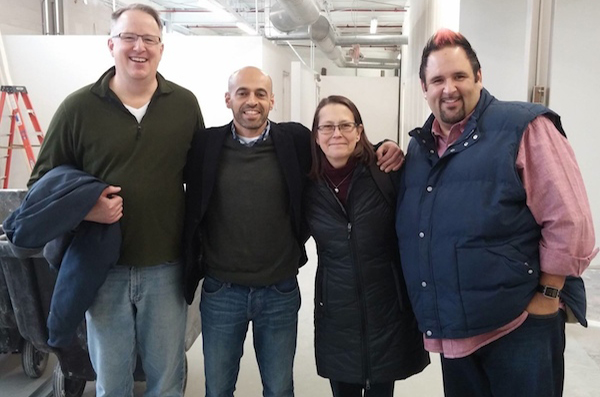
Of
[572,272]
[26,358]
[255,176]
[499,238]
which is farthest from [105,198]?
[26,358]

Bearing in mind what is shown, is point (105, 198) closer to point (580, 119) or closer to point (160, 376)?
point (160, 376)

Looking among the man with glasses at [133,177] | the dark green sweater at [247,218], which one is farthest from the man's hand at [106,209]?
the dark green sweater at [247,218]

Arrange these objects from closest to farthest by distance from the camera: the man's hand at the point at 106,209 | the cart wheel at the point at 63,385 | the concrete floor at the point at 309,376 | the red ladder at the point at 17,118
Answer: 1. the man's hand at the point at 106,209
2. the cart wheel at the point at 63,385
3. the concrete floor at the point at 309,376
4. the red ladder at the point at 17,118

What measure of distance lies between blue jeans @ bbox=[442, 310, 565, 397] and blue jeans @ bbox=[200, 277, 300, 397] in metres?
0.61

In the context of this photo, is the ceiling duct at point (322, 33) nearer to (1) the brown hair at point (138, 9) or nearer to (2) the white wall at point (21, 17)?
(2) the white wall at point (21, 17)

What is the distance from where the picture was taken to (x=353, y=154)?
1.62 metres

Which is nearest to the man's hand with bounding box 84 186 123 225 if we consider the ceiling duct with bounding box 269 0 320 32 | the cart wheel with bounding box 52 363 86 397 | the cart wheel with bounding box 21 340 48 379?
the cart wheel with bounding box 52 363 86 397

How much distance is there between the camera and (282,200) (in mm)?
1686

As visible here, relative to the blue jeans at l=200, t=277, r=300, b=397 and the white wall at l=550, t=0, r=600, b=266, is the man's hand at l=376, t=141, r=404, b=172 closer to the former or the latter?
the blue jeans at l=200, t=277, r=300, b=397

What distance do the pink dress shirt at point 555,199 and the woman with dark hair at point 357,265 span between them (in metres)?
0.42

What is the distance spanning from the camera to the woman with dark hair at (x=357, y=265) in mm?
1554

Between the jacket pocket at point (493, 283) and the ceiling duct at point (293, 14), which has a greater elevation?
the ceiling duct at point (293, 14)

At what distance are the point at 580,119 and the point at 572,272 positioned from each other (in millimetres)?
3141

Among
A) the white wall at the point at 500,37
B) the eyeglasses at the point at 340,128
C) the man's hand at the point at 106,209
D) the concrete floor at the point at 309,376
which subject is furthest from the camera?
the white wall at the point at 500,37
